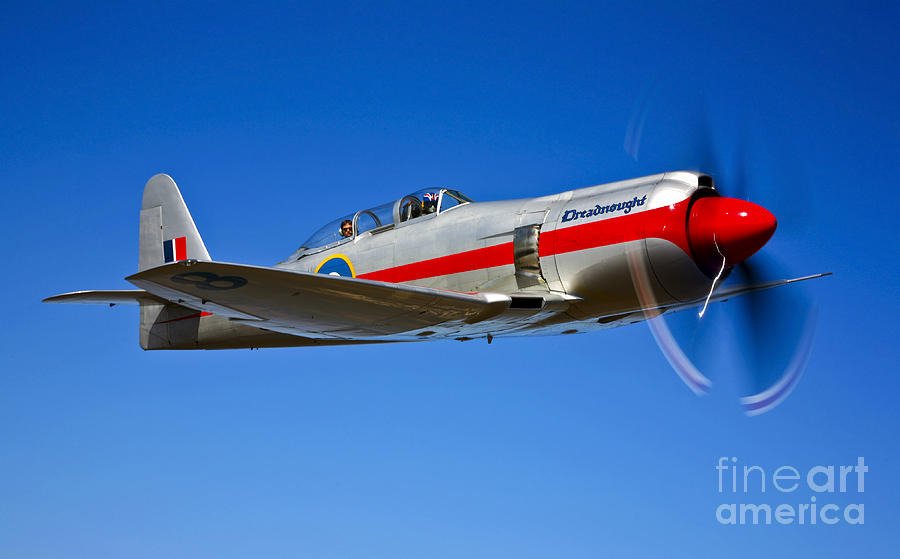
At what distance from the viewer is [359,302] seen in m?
9.86

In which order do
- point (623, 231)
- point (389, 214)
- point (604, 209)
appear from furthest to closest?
point (389, 214), point (604, 209), point (623, 231)

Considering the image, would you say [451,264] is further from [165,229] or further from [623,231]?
[165,229]

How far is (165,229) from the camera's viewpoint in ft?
51.3

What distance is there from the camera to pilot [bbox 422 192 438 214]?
12.2 m

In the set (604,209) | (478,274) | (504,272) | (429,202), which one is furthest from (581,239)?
(429,202)

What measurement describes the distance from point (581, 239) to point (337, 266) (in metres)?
4.43

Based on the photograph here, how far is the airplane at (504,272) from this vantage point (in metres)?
9.62

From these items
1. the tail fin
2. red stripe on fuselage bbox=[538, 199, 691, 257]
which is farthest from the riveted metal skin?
the tail fin

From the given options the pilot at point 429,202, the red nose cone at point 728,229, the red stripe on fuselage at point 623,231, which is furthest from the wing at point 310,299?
the red nose cone at point 728,229

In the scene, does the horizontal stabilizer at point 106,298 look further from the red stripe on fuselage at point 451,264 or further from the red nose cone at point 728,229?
the red nose cone at point 728,229

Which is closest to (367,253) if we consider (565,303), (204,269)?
(565,303)

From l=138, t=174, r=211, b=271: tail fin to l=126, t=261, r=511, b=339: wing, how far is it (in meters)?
4.92

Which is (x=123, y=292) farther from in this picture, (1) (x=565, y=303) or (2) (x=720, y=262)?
(2) (x=720, y=262)

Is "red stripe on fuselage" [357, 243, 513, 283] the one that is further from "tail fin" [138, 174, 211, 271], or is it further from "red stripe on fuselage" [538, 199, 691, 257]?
"tail fin" [138, 174, 211, 271]
